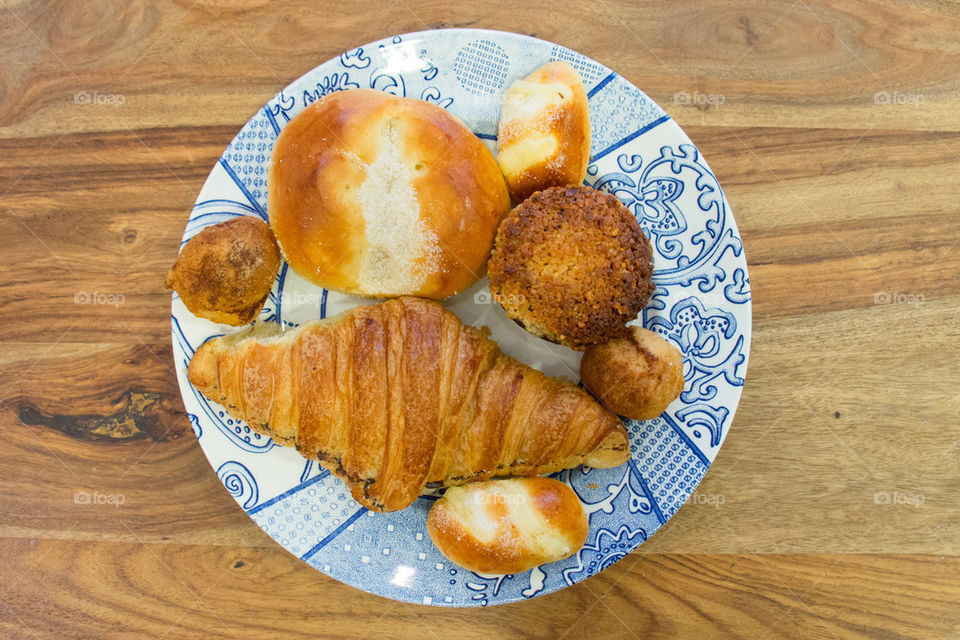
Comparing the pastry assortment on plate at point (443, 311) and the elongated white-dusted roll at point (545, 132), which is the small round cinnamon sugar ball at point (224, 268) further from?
the elongated white-dusted roll at point (545, 132)

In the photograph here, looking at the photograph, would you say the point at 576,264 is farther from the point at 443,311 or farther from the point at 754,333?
the point at 754,333

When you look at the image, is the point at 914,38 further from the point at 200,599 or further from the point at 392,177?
the point at 200,599

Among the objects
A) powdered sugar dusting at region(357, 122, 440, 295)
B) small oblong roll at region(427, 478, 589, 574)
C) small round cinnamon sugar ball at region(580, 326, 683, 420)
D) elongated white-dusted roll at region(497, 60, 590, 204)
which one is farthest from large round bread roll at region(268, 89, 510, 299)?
small oblong roll at region(427, 478, 589, 574)

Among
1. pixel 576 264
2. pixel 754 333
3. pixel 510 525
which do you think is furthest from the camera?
pixel 754 333

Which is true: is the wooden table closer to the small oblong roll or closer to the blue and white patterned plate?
the blue and white patterned plate

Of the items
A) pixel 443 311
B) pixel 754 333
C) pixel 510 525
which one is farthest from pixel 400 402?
pixel 754 333

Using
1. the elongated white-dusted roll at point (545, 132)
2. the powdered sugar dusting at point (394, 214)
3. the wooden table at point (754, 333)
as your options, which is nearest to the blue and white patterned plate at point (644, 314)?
the elongated white-dusted roll at point (545, 132)
